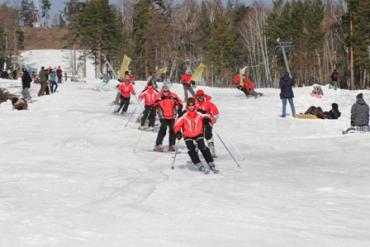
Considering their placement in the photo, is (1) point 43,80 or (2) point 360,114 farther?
(1) point 43,80

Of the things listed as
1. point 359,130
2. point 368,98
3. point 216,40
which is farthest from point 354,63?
point 359,130

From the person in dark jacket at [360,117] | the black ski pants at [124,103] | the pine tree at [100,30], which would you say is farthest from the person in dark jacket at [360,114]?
the pine tree at [100,30]

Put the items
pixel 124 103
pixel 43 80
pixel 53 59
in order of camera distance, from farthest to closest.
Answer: pixel 53 59
pixel 43 80
pixel 124 103

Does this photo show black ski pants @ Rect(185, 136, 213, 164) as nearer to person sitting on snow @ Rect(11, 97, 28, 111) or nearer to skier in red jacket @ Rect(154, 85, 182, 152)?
skier in red jacket @ Rect(154, 85, 182, 152)

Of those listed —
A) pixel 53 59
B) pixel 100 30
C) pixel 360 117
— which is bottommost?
pixel 360 117

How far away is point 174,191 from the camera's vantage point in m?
8.86

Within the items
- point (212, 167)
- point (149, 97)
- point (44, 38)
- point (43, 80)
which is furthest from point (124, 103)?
point (44, 38)

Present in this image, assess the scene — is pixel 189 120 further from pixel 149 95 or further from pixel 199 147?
pixel 149 95

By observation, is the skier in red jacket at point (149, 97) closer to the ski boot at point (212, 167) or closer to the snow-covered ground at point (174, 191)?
the snow-covered ground at point (174, 191)

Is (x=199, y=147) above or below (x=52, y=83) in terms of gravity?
below

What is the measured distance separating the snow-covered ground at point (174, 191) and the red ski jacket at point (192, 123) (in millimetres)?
732

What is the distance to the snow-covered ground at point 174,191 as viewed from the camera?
6.12 meters

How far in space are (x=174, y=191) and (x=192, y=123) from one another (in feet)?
7.08

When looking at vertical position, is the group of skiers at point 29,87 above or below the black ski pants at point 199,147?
above
